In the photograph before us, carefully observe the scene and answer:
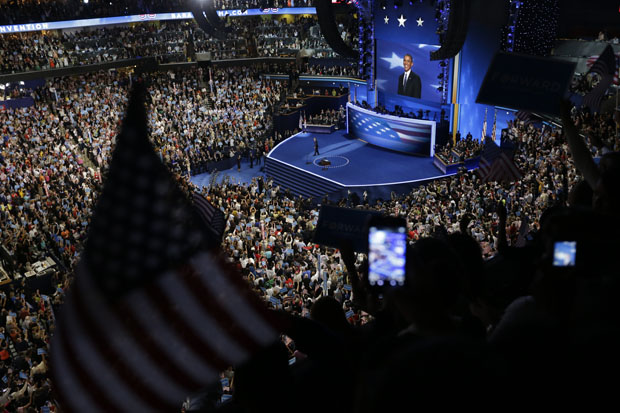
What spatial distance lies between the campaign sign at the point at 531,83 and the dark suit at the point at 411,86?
24.8 metres

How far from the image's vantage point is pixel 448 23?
25.6 m

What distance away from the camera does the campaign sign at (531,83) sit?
7.27m

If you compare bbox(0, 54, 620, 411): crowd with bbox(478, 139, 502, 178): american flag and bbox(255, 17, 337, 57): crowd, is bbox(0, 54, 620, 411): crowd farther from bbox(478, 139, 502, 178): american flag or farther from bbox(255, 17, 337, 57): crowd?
bbox(255, 17, 337, 57): crowd

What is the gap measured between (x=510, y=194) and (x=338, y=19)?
31.5 metres

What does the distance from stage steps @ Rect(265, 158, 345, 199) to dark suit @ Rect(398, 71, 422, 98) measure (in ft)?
30.2

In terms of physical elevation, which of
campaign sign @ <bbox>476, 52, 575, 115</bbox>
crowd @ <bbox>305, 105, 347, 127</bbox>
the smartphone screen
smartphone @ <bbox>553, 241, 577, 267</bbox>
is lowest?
crowd @ <bbox>305, 105, 347, 127</bbox>

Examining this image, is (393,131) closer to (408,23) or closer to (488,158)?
(408,23)

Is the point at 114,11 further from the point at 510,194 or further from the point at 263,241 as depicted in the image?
the point at 510,194

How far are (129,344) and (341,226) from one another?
15.1ft

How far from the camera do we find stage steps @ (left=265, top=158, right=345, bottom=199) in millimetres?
27578

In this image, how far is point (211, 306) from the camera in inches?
162

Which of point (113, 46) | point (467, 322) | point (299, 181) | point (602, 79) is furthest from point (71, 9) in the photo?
point (467, 322)

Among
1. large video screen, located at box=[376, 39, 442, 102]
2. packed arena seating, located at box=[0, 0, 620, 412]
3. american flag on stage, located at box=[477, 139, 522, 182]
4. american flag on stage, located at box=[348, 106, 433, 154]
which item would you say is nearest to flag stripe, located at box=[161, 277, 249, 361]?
packed arena seating, located at box=[0, 0, 620, 412]

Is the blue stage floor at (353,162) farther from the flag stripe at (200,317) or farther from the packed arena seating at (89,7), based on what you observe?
the flag stripe at (200,317)
